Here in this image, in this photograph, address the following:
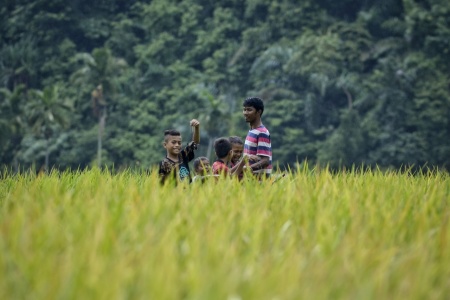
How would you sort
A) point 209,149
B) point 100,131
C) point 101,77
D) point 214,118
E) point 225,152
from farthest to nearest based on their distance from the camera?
1. point 101,77
2. point 100,131
3. point 209,149
4. point 214,118
5. point 225,152

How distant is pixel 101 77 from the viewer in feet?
150

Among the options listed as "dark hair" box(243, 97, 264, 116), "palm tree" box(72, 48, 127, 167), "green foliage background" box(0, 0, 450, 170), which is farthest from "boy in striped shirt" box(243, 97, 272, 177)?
"palm tree" box(72, 48, 127, 167)

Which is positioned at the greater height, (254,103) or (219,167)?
(254,103)

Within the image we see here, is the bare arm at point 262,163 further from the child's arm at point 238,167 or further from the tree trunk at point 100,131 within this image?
the tree trunk at point 100,131

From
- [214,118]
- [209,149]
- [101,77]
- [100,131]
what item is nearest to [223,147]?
[214,118]

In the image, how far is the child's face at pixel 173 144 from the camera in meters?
8.14

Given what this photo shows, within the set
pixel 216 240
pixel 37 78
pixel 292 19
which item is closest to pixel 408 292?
pixel 216 240

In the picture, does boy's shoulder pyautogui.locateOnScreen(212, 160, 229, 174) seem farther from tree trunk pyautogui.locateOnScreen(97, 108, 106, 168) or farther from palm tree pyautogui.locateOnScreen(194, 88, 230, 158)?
tree trunk pyautogui.locateOnScreen(97, 108, 106, 168)

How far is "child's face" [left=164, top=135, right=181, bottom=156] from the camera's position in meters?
8.14

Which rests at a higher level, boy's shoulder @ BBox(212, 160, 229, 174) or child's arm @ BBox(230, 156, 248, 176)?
child's arm @ BBox(230, 156, 248, 176)

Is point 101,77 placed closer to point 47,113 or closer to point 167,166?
point 47,113

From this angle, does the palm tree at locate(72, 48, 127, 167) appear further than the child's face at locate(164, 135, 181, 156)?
Yes

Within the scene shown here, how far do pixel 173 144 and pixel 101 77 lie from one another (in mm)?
38066

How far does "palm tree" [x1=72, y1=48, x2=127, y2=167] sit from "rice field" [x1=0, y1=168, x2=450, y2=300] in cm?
3942
